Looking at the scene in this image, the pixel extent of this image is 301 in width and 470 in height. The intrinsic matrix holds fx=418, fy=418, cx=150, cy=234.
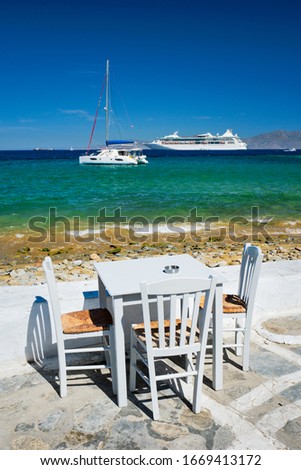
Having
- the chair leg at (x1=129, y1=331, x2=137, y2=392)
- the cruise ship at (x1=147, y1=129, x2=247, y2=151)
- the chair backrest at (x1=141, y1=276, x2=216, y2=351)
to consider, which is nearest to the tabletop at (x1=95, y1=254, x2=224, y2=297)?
the chair backrest at (x1=141, y1=276, x2=216, y2=351)

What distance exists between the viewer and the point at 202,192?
20250 millimetres

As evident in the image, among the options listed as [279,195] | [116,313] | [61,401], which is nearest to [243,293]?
[116,313]

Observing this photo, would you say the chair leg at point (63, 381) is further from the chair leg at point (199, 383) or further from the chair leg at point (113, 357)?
the chair leg at point (199, 383)

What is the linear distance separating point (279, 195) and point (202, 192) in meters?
3.59

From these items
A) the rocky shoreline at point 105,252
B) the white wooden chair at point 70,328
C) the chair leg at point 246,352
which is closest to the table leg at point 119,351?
the white wooden chair at point 70,328

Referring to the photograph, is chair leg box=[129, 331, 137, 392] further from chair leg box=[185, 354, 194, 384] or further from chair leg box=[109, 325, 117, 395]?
chair leg box=[185, 354, 194, 384]

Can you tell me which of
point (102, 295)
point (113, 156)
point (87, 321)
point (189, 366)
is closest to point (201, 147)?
point (113, 156)

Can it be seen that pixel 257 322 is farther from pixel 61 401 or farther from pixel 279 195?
pixel 279 195

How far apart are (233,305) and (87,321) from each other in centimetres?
107

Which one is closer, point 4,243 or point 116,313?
point 116,313

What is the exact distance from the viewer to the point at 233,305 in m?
3.09

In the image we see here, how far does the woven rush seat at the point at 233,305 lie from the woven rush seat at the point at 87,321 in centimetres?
71

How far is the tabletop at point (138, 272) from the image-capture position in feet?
8.67

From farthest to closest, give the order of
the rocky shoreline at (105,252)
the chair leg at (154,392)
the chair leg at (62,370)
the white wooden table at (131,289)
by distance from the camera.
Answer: the rocky shoreline at (105,252)
the chair leg at (62,370)
the white wooden table at (131,289)
the chair leg at (154,392)
